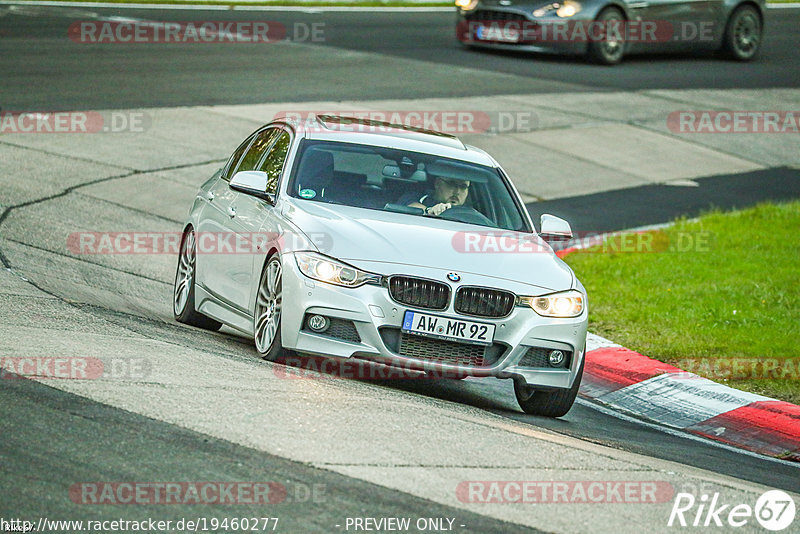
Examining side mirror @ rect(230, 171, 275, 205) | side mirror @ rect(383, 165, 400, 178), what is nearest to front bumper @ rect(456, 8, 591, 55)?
side mirror @ rect(383, 165, 400, 178)

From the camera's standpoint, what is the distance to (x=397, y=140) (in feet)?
29.7

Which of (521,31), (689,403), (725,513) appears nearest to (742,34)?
(521,31)

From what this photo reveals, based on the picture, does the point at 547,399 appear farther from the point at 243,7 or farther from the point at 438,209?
the point at 243,7

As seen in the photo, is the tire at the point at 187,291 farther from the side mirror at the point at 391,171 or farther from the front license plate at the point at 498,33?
the front license plate at the point at 498,33

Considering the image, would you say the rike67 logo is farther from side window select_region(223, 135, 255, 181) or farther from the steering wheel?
side window select_region(223, 135, 255, 181)

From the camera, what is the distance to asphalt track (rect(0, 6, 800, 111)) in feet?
63.1

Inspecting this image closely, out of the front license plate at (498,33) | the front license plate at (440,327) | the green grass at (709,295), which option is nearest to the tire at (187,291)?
the front license plate at (440,327)

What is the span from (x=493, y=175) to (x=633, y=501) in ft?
12.5

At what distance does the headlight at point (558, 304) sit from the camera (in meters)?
7.62

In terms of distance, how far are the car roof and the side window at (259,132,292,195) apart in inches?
5.0

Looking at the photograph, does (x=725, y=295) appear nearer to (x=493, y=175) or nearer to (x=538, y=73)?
(x=493, y=175)

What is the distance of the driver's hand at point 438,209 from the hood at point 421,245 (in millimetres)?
141

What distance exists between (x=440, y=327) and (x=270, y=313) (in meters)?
1.15

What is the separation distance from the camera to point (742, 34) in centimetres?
2712
